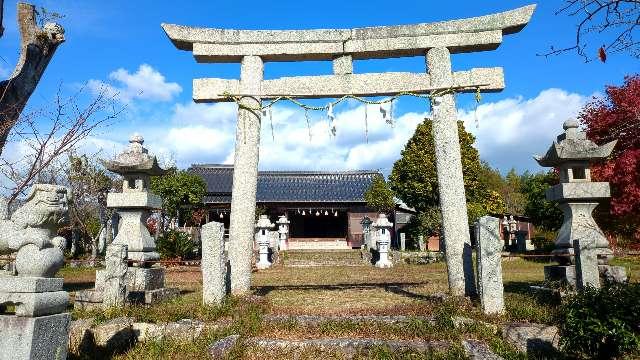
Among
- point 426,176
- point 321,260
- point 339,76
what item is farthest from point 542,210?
point 339,76

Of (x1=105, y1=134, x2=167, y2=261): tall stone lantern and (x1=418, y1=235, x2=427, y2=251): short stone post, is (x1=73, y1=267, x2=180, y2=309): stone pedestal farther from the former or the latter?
(x1=418, y1=235, x2=427, y2=251): short stone post

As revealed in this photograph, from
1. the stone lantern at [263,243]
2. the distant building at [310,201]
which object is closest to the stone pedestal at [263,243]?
the stone lantern at [263,243]

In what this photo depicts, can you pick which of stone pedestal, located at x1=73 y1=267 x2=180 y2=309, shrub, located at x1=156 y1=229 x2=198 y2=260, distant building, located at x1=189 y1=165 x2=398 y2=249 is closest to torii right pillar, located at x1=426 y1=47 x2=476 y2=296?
stone pedestal, located at x1=73 y1=267 x2=180 y2=309

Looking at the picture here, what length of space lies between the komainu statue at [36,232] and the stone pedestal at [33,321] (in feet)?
0.49

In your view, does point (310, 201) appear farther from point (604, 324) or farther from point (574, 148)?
→ point (604, 324)

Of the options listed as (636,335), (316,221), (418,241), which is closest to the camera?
(636,335)

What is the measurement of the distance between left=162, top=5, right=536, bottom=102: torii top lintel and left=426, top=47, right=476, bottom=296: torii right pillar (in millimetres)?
240

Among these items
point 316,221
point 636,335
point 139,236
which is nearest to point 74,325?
point 139,236

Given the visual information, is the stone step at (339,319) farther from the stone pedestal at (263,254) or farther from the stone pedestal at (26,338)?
the stone pedestal at (263,254)

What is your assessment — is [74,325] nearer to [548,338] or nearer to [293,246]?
[548,338]

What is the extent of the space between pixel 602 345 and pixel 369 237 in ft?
70.4

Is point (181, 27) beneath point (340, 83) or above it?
above

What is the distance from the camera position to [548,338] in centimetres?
581

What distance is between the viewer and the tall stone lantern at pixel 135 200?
9.41 m
